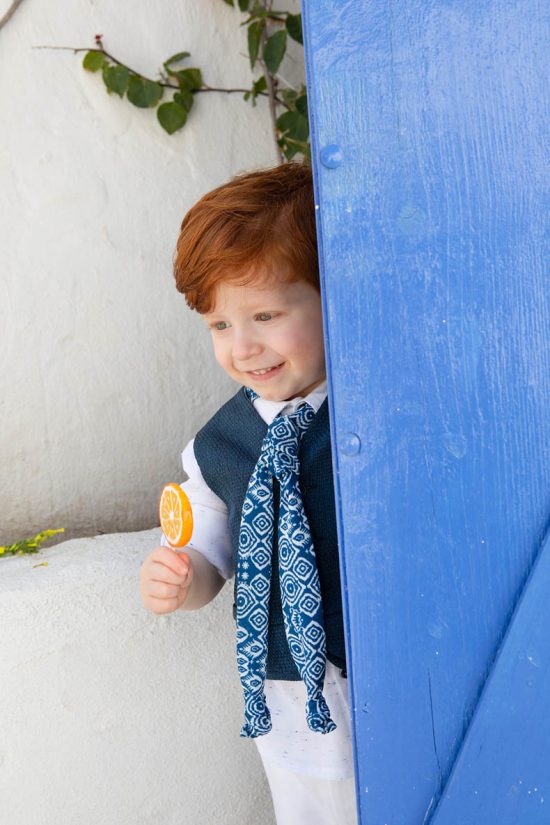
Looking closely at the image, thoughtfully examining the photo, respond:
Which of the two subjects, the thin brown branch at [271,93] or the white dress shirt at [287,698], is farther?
the thin brown branch at [271,93]

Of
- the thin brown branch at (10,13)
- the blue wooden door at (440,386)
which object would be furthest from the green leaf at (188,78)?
the blue wooden door at (440,386)

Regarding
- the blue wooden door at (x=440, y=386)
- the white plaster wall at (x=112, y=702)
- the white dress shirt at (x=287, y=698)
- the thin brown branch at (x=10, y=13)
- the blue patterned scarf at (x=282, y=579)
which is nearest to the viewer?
the blue wooden door at (x=440, y=386)

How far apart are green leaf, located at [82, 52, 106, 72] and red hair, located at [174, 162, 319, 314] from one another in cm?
72

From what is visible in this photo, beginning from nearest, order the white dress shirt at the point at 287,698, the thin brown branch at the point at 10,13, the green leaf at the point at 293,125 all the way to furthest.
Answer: the white dress shirt at the point at 287,698 → the thin brown branch at the point at 10,13 → the green leaf at the point at 293,125

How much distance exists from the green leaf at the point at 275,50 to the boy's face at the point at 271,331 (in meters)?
0.92

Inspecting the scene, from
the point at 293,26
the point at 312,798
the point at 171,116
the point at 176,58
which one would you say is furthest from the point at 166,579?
the point at 293,26

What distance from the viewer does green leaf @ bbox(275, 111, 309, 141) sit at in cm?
210

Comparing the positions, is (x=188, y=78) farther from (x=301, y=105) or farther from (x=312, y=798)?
(x=312, y=798)

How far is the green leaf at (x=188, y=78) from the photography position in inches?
80.1

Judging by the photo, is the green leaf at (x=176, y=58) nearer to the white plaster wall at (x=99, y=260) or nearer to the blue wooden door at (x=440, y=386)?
the white plaster wall at (x=99, y=260)

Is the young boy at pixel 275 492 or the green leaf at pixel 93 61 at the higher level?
the green leaf at pixel 93 61

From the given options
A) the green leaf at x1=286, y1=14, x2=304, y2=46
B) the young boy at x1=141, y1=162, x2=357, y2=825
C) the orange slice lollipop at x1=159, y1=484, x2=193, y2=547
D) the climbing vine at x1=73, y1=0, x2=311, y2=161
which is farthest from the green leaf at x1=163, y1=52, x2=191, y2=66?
the orange slice lollipop at x1=159, y1=484, x2=193, y2=547

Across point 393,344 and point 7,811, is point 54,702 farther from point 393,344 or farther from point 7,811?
point 393,344

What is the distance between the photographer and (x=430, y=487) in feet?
3.81
